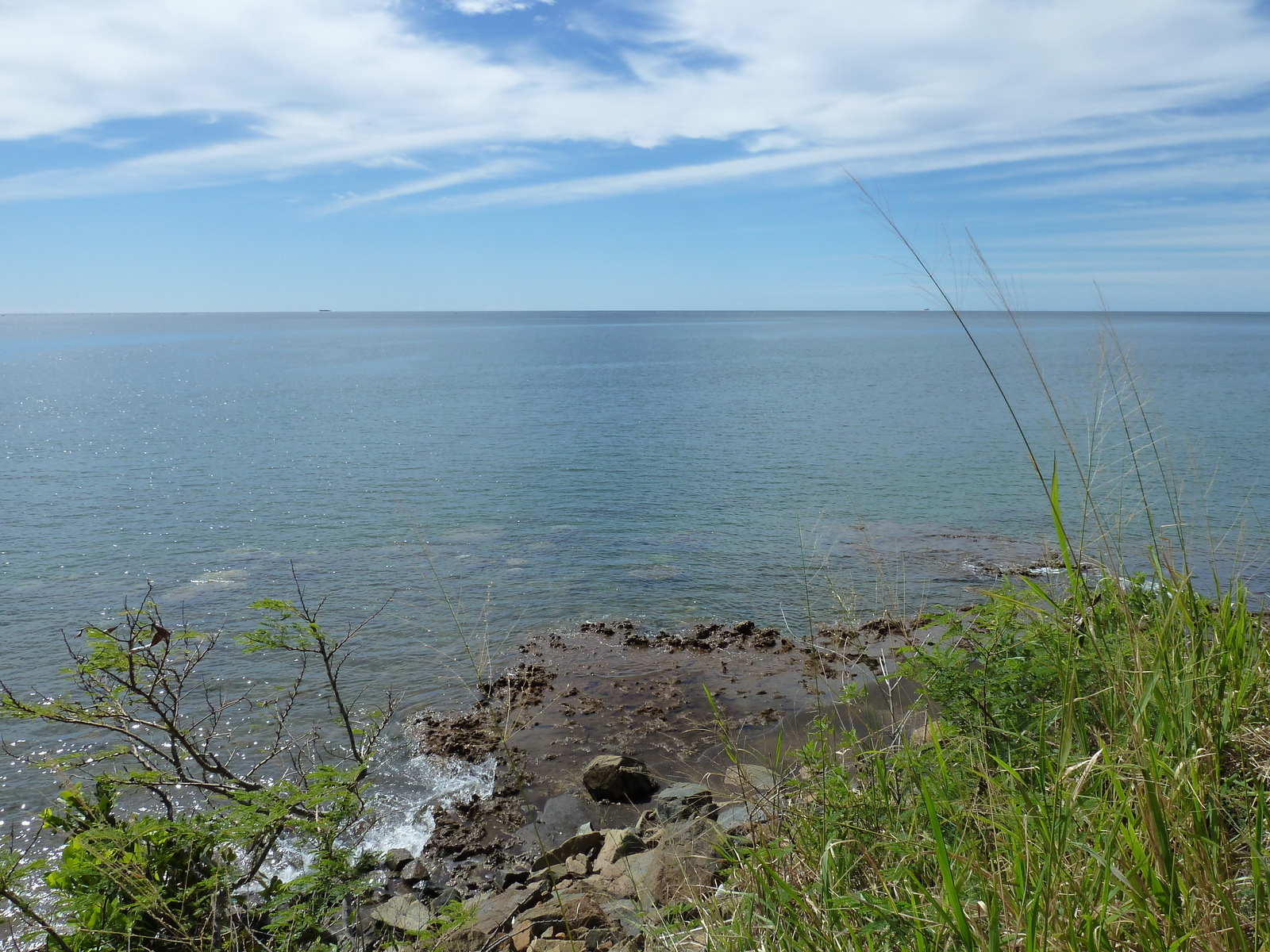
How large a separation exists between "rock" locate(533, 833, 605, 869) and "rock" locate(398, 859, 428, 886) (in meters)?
1.23

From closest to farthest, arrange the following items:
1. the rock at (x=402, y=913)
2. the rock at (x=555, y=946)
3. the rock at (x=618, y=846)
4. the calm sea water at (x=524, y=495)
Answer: the rock at (x=555, y=946)
the rock at (x=402, y=913)
the rock at (x=618, y=846)
the calm sea water at (x=524, y=495)

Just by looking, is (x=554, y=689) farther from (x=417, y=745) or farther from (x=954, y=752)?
(x=954, y=752)

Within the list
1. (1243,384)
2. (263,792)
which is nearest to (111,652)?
(263,792)

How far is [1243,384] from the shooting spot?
51.9 meters

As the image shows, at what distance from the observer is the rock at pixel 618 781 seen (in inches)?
366

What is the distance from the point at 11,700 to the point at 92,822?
0.87 m

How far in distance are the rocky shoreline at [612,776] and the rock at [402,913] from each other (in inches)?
0.7

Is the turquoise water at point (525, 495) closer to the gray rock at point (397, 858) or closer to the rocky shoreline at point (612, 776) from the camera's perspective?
the rocky shoreline at point (612, 776)

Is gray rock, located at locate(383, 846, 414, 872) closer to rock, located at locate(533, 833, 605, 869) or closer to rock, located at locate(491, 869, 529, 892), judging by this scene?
rock, located at locate(491, 869, 529, 892)

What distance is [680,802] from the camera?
8352 mm

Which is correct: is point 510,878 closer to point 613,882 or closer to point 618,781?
point 613,882

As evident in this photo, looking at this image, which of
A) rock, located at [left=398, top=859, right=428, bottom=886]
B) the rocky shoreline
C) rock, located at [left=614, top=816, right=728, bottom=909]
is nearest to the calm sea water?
the rocky shoreline

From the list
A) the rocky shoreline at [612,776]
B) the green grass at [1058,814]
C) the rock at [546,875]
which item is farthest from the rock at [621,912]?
the green grass at [1058,814]

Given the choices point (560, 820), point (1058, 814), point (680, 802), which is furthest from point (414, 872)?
point (1058, 814)
